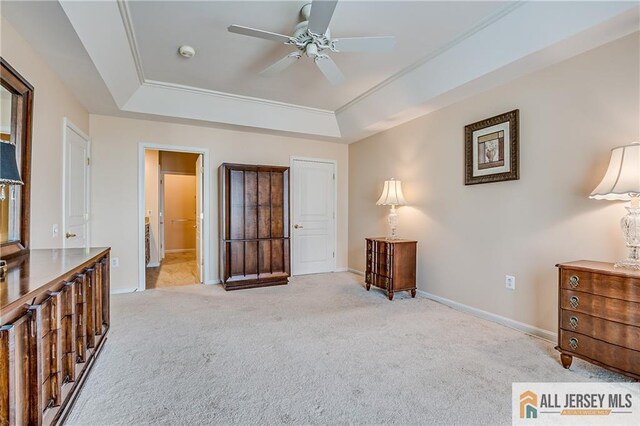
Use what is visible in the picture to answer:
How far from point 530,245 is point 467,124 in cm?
145

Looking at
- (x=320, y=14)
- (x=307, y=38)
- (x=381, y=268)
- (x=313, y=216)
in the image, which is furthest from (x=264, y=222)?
(x=320, y=14)

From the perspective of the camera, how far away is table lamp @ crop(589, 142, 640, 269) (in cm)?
195

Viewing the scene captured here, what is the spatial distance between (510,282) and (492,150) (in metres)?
1.33

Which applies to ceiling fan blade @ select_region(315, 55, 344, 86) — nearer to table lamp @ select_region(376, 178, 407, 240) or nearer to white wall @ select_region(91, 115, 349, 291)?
table lamp @ select_region(376, 178, 407, 240)

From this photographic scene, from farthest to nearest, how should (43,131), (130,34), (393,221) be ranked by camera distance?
(393,221) < (130,34) < (43,131)

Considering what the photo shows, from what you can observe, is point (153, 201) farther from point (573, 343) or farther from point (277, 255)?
point (573, 343)

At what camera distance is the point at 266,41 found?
285cm

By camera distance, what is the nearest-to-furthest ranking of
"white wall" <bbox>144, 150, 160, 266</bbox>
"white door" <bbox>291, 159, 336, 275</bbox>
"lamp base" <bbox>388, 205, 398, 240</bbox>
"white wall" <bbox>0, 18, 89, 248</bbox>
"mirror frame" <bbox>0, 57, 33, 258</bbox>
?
"mirror frame" <bbox>0, 57, 33, 258</bbox> < "white wall" <bbox>0, 18, 89, 248</bbox> < "lamp base" <bbox>388, 205, 398, 240</bbox> < "white door" <bbox>291, 159, 336, 275</bbox> < "white wall" <bbox>144, 150, 160, 266</bbox>

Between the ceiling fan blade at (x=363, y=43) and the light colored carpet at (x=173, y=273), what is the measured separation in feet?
12.8

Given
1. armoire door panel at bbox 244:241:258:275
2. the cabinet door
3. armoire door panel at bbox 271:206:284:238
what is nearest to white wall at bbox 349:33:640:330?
armoire door panel at bbox 271:206:284:238

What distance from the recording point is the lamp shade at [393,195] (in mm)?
4125

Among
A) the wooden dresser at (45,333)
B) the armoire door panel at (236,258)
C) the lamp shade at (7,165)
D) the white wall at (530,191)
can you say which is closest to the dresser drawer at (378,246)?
the white wall at (530,191)

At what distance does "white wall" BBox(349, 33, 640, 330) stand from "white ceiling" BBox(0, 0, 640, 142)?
0.66 feet

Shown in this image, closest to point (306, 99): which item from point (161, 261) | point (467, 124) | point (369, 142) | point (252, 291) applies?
point (369, 142)
